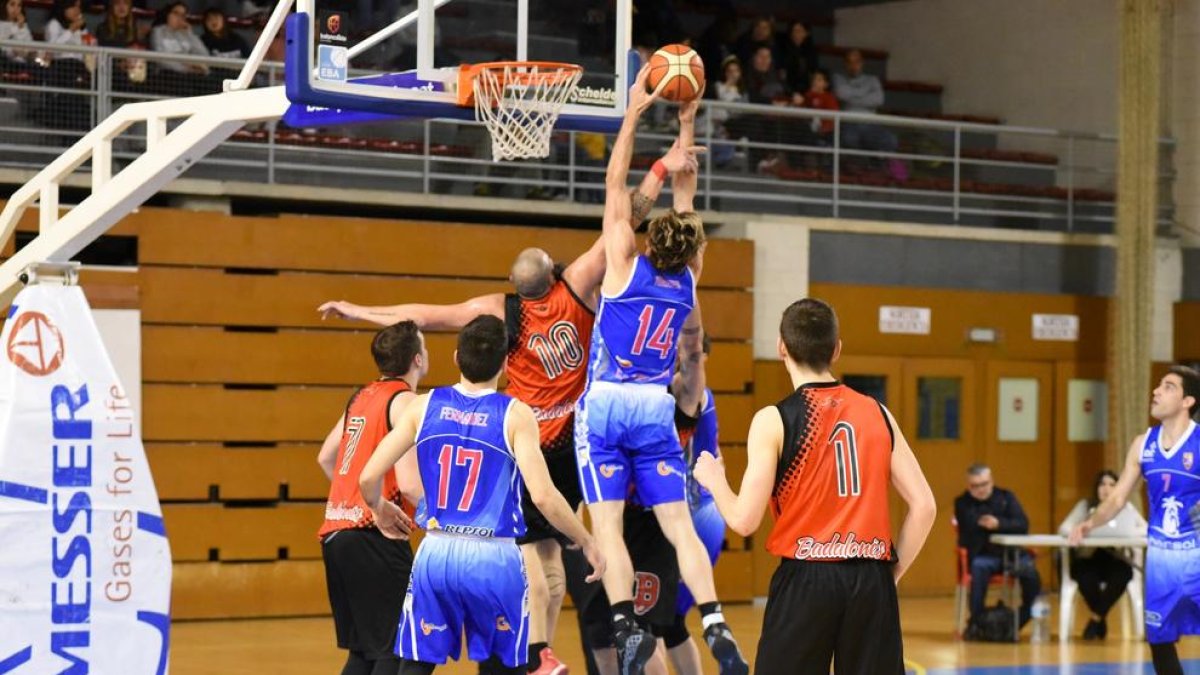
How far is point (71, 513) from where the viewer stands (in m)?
6.78

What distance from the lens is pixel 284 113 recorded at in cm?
841

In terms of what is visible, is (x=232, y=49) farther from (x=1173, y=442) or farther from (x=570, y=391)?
(x=1173, y=442)

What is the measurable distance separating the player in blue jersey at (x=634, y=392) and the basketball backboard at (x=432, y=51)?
0.99 metres

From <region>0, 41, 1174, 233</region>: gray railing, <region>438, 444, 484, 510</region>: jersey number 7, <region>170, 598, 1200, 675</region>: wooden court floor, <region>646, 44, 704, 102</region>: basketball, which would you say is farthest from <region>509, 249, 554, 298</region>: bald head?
<region>0, 41, 1174, 233</region>: gray railing

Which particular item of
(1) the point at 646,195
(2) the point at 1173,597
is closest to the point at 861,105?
(2) the point at 1173,597

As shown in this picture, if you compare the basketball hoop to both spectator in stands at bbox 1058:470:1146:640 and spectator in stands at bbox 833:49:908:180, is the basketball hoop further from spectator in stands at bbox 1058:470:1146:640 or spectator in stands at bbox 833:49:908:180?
spectator in stands at bbox 833:49:908:180

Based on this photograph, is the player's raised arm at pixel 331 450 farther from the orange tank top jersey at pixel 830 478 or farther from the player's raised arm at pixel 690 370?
the orange tank top jersey at pixel 830 478

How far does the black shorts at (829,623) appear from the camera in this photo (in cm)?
605

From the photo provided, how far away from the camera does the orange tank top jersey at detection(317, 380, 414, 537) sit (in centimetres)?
818

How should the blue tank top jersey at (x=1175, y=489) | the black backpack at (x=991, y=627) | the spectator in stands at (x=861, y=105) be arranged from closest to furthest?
the blue tank top jersey at (x=1175, y=489) → the black backpack at (x=991, y=627) → the spectator in stands at (x=861, y=105)

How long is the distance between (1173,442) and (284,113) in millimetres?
4749

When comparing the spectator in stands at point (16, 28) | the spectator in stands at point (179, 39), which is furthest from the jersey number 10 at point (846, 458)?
the spectator in stands at point (16, 28)

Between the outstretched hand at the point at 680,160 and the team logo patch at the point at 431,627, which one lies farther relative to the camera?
the outstretched hand at the point at 680,160

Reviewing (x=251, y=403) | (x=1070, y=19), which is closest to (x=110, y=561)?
(x=251, y=403)
